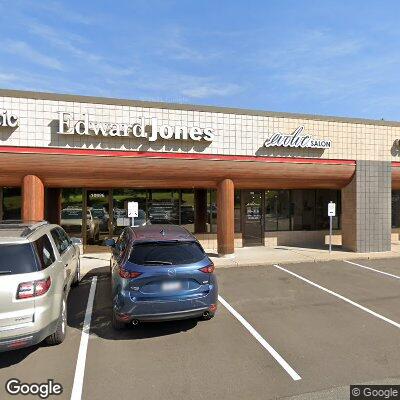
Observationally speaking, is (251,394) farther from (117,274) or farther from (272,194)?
(272,194)

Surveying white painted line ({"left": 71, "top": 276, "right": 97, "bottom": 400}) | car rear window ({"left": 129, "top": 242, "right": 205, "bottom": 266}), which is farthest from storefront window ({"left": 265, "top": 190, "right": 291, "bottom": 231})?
car rear window ({"left": 129, "top": 242, "right": 205, "bottom": 266})

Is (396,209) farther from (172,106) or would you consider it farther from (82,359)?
(82,359)

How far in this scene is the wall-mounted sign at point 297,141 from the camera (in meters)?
13.3

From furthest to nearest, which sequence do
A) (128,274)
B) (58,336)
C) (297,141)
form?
(297,141) → (128,274) → (58,336)

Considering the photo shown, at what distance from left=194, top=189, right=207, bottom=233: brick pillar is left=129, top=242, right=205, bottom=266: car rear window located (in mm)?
9666

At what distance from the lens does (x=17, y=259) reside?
4680mm

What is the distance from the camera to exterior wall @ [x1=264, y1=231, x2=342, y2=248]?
16.4 meters

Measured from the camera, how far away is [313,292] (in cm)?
861

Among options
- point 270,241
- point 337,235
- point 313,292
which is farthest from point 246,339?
point 337,235

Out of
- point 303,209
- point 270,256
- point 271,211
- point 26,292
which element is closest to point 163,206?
point 271,211

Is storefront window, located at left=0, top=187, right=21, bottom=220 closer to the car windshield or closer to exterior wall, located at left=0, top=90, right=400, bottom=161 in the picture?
the car windshield

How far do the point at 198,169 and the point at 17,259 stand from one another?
8569mm

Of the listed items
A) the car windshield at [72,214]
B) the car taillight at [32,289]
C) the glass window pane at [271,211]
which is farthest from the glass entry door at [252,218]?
the car taillight at [32,289]

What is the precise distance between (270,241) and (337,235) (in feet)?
11.9
